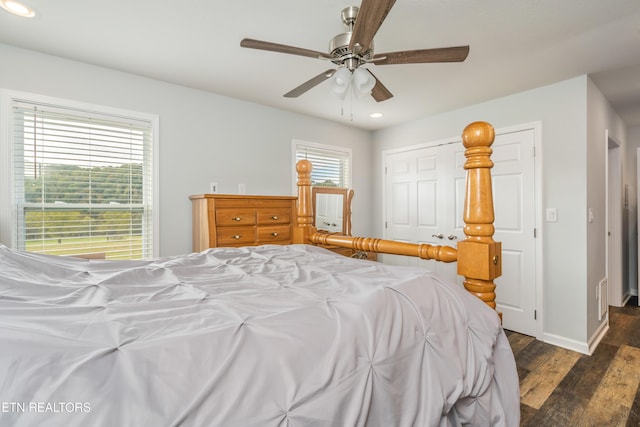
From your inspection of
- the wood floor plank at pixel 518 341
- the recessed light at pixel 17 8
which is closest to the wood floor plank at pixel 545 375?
the wood floor plank at pixel 518 341

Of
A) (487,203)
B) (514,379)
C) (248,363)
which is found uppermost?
(487,203)

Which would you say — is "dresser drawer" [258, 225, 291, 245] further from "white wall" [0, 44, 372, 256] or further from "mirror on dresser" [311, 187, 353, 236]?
"mirror on dresser" [311, 187, 353, 236]

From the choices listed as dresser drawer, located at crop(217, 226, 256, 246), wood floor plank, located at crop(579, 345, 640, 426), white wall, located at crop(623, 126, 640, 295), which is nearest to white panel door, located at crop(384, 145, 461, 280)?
wood floor plank, located at crop(579, 345, 640, 426)

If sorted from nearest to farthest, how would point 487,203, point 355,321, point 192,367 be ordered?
1. point 192,367
2. point 355,321
3. point 487,203

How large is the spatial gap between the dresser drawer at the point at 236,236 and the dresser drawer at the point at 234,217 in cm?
5

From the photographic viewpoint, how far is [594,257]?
9.75 feet

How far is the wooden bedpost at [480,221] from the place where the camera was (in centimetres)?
123

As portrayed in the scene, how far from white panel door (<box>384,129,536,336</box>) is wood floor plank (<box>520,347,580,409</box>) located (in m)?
0.42

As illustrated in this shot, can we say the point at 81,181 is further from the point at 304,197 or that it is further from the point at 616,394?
the point at 616,394

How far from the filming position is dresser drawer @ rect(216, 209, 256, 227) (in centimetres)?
287

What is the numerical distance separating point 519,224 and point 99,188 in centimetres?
394

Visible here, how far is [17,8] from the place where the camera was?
6.25ft

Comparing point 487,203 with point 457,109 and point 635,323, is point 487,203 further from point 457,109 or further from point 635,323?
point 635,323

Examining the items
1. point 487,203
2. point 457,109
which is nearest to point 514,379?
point 487,203
